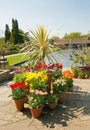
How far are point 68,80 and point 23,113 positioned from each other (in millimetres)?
1973

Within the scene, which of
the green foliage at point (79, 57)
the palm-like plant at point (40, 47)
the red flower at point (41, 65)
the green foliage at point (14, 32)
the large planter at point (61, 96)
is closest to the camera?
the large planter at point (61, 96)

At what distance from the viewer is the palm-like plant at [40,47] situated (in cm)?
535

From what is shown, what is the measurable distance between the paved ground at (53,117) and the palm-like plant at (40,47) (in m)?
1.39

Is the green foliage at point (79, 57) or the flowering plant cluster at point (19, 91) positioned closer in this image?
the flowering plant cluster at point (19, 91)

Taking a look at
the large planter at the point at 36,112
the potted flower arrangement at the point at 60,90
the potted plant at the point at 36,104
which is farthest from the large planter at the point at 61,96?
the large planter at the point at 36,112

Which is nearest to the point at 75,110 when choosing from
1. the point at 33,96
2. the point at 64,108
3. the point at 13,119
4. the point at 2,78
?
the point at 64,108

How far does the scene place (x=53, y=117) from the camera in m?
4.29

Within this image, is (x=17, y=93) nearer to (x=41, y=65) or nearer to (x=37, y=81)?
(x=37, y=81)

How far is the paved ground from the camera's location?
3860 millimetres

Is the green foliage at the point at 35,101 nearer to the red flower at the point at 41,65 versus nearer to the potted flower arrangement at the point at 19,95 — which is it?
the potted flower arrangement at the point at 19,95

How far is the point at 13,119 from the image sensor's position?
421 cm

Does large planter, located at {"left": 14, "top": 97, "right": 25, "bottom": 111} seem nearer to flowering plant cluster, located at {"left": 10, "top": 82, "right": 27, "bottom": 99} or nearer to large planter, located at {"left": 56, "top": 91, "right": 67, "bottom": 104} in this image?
flowering plant cluster, located at {"left": 10, "top": 82, "right": 27, "bottom": 99}

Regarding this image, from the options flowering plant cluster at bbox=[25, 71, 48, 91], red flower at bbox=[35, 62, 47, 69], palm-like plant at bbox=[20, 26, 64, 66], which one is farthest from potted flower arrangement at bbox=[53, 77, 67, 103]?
palm-like plant at bbox=[20, 26, 64, 66]

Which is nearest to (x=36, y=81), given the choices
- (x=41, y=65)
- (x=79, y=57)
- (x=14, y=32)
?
(x=41, y=65)
